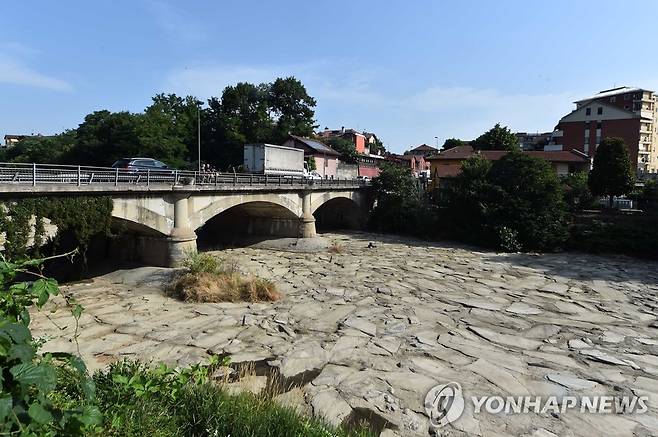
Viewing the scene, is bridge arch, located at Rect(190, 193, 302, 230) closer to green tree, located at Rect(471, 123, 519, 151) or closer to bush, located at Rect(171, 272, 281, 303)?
bush, located at Rect(171, 272, 281, 303)

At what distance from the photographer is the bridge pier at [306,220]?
108ft

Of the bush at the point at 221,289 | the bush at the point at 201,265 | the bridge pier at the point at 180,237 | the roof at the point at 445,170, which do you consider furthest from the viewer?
the roof at the point at 445,170

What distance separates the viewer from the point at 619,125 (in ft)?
239

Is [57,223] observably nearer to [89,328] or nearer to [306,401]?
[89,328]

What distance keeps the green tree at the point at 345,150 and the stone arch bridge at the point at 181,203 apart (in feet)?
116

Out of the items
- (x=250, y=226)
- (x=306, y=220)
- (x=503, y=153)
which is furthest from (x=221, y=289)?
(x=503, y=153)

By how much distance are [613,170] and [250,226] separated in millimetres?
33378

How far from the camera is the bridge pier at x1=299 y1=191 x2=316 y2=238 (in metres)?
32.9

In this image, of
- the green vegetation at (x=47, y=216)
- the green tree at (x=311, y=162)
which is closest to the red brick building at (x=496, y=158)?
the green tree at (x=311, y=162)

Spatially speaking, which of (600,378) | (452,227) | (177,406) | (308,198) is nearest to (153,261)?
(308,198)

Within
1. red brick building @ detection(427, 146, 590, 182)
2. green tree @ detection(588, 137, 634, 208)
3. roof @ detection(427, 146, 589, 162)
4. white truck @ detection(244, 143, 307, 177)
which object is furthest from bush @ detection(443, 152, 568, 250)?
roof @ detection(427, 146, 589, 162)

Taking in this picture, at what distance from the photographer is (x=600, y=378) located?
11.1 meters

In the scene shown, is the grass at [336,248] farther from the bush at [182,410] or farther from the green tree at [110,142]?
the green tree at [110,142]

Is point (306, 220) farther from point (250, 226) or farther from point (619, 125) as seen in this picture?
point (619, 125)
